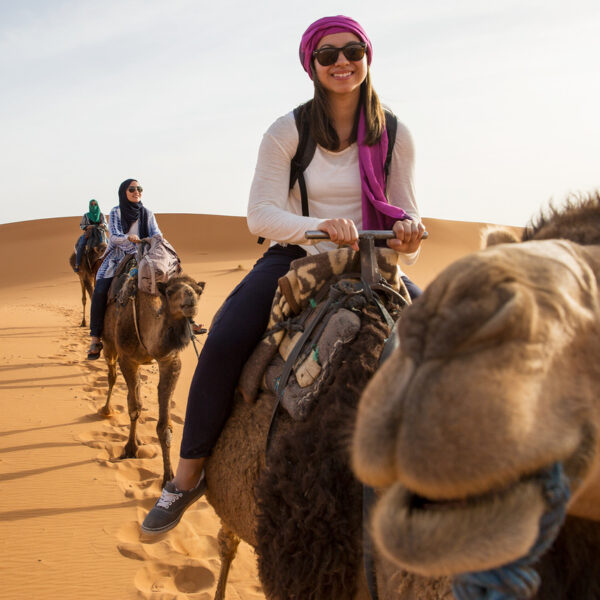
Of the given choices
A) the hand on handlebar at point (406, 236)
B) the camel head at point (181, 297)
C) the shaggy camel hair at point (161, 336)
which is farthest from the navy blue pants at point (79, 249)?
the hand on handlebar at point (406, 236)

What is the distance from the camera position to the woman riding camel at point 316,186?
2.87 m

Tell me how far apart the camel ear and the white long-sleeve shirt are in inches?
50.2

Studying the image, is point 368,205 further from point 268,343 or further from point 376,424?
point 376,424

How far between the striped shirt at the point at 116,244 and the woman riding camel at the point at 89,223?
628 cm

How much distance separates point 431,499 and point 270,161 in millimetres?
2249

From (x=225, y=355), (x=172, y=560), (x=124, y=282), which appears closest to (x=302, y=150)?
(x=225, y=355)

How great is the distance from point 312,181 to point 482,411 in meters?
2.26

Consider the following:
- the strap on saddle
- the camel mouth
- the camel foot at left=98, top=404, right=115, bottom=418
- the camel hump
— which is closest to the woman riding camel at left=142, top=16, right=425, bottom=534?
the strap on saddle

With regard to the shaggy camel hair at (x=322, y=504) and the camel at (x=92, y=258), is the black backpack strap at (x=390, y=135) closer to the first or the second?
the shaggy camel hair at (x=322, y=504)

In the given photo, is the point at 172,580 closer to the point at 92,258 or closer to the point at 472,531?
the point at 472,531

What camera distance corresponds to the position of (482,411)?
0.89 m

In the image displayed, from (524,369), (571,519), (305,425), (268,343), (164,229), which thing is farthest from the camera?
(164,229)

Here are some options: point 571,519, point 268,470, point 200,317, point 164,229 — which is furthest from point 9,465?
point 164,229

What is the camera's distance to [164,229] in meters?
61.7
